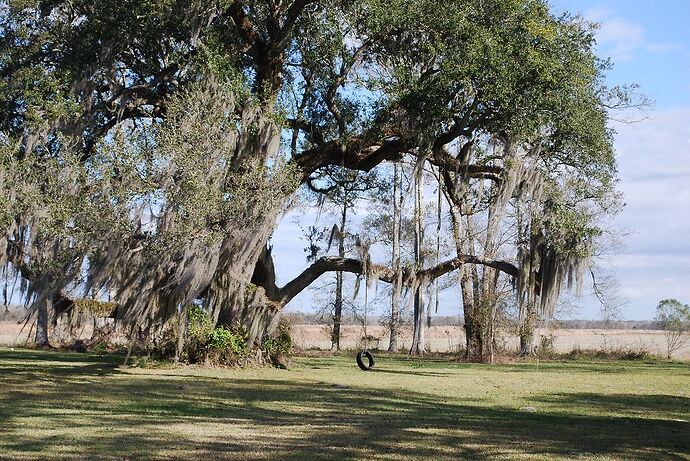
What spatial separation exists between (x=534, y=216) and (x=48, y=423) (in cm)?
1399

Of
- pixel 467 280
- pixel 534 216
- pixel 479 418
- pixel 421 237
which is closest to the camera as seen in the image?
pixel 479 418

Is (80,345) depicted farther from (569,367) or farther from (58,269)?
(569,367)

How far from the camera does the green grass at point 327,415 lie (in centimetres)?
891

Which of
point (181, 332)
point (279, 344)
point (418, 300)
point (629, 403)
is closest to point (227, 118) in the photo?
point (181, 332)

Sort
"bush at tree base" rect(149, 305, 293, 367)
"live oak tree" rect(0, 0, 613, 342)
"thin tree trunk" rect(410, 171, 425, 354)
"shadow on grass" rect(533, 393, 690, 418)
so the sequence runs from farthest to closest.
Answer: "thin tree trunk" rect(410, 171, 425, 354)
"bush at tree base" rect(149, 305, 293, 367)
"live oak tree" rect(0, 0, 613, 342)
"shadow on grass" rect(533, 393, 690, 418)

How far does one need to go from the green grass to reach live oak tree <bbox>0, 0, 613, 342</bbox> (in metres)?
2.04

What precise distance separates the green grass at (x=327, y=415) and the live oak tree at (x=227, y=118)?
2.04m

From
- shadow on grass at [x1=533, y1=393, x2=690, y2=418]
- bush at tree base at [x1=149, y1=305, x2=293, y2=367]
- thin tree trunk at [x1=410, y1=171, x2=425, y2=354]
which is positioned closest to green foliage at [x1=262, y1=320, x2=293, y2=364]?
bush at tree base at [x1=149, y1=305, x2=293, y2=367]

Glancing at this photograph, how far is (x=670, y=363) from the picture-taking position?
29.8 m

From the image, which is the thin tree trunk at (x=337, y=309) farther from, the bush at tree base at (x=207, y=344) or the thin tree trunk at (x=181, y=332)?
the thin tree trunk at (x=181, y=332)

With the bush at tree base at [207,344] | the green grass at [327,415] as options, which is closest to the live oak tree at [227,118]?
the bush at tree base at [207,344]

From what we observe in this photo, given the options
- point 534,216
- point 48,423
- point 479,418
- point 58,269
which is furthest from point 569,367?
point 48,423

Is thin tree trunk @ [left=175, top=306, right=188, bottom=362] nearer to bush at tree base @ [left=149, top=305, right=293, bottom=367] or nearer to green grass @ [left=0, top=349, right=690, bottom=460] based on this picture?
bush at tree base @ [left=149, top=305, right=293, bottom=367]

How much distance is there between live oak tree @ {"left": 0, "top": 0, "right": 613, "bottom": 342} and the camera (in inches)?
621
